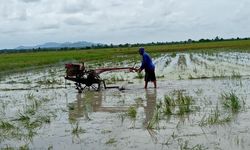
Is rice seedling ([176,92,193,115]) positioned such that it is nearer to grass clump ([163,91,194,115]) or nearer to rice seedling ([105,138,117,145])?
grass clump ([163,91,194,115])

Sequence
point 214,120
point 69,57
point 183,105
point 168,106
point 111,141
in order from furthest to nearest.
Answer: point 69,57 < point 183,105 < point 168,106 < point 214,120 < point 111,141

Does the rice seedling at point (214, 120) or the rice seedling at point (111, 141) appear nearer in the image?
the rice seedling at point (111, 141)

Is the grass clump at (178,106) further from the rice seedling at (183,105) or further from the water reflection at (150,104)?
the water reflection at (150,104)

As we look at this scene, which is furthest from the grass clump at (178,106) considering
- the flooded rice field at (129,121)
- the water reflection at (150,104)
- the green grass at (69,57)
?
the green grass at (69,57)

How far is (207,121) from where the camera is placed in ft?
24.7

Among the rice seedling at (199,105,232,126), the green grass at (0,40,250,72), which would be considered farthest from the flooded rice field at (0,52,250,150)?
the green grass at (0,40,250,72)

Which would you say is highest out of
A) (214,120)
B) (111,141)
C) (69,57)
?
(214,120)

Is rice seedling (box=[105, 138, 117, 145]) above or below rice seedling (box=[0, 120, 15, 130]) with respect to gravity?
above

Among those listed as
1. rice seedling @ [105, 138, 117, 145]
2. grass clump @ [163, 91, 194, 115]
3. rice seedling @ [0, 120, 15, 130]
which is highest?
grass clump @ [163, 91, 194, 115]

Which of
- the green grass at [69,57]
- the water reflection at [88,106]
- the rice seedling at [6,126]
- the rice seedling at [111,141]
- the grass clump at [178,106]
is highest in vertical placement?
the grass clump at [178,106]

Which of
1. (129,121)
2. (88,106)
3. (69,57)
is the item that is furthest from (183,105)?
(69,57)

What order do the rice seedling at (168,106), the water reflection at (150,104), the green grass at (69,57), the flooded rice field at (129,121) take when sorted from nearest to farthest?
1. the flooded rice field at (129,121)
2. the rice seedling at (168,106)
3. the water reflection at (150,104)
4. the green grass at (69,57)

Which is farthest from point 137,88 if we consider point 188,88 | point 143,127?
point 143,127

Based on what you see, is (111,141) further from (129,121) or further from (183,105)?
(183,105)
